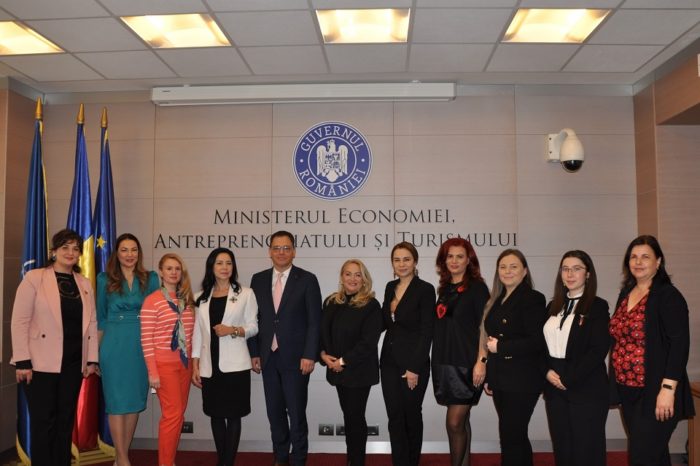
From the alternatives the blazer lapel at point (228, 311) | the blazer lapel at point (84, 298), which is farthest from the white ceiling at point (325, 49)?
the blazer lapel at point (228, 311)

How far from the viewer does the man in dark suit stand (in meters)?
4.07

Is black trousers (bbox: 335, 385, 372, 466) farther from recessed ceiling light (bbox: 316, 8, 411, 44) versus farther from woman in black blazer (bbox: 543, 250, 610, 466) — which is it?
recessed ceiling light (bbox: 316, 8, 411, 44)

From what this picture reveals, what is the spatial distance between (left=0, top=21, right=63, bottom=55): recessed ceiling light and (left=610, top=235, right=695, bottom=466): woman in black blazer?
4.31 meters

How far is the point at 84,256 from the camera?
4.59m

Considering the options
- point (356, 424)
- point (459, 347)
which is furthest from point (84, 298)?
point (459, 347)

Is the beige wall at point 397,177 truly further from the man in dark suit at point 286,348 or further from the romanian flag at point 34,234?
the man in dark suit at point 286,348

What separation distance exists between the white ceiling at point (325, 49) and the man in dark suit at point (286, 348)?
1505mm

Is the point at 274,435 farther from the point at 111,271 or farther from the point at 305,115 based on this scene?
the point at 305,115

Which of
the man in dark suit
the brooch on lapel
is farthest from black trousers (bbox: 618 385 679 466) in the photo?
the man in dark suit

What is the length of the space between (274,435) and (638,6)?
383 centimetres

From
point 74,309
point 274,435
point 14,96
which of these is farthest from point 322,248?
point 14,96

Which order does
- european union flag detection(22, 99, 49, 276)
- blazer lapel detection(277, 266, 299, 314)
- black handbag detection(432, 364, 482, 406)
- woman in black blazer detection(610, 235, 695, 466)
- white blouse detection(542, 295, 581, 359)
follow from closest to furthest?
woman in black blazer detection(610, 235, 695, 466)
white blouse detection(542, 295, 581, 359)
black handbag detection(432, 364, 482, 406)
blazer lapel detection(277, 266, 299, 314)
european union flag detection(22, 99, 49, 276)

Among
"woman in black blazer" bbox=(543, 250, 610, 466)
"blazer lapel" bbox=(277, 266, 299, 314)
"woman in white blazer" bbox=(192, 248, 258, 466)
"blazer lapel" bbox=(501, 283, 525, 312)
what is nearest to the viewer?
"woman in black blazer" bbox=(543, 250, 610, 466)

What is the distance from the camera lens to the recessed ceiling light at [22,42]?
4.14 metres
